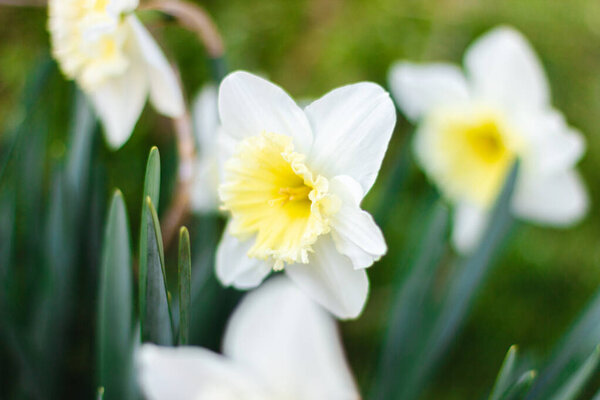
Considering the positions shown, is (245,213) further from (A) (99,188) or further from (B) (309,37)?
(B) (309,37)

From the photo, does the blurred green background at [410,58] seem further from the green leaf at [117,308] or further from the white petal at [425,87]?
the green leaf at [117,308]

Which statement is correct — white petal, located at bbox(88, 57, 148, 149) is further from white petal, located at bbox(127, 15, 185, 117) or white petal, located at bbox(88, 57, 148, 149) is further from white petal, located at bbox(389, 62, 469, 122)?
white petal, located at bbox(389, 62, 469, 122)

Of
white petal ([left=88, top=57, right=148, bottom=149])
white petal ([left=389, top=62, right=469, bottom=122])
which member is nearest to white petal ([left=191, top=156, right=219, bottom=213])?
white petal ([left=88, top=57, right=148, bottom=149])

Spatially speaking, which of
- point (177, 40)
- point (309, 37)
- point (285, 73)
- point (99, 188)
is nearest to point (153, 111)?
point (177, 40)

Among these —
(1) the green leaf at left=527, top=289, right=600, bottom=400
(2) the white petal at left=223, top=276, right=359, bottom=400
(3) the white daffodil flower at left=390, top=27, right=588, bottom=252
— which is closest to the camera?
(2) the white petal at left=223, top=276, right=359, bottom=400

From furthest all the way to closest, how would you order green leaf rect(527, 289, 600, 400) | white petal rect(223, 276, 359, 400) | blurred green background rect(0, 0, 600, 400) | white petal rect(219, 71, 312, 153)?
blurred green background rect(0, 0, 600, 400) < green leaf rect(527, 289, 600, 400) < white petal rect(219, 71, 312, 153) < white petal rect(223, 276, 359, 400)
